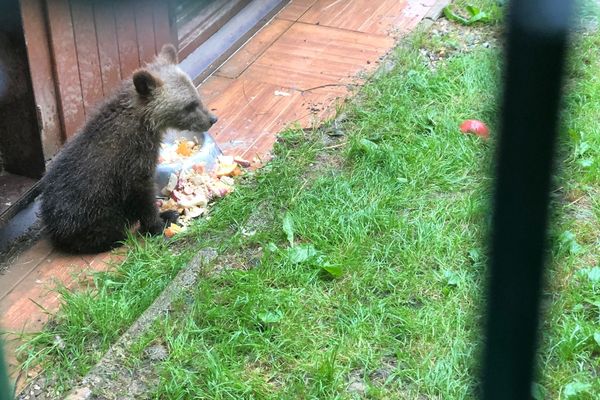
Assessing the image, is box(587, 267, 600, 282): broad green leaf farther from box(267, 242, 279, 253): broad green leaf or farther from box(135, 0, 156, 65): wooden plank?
box(135, 0, 156, 65): wooden plank

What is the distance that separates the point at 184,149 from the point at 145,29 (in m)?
0.76

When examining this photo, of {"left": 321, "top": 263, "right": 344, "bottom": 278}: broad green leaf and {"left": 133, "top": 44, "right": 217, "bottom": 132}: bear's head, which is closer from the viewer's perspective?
{"left": 321, "top": 263, "right": 344, "bottom": 278}: broad green leaf

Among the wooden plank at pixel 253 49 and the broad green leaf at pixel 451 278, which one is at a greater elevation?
the broad green leaf at pixel 451 278

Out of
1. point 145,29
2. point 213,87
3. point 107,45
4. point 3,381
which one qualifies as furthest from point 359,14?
point 3,381

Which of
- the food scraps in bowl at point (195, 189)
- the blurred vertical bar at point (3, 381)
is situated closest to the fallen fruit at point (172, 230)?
the food scraps in bowl at point (195, 189)

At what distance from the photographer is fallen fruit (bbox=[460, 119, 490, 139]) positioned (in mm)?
4559

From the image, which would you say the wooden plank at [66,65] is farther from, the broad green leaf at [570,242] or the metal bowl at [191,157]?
the broad green leaf at [570,242]

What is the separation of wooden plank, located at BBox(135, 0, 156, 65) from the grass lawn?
0.99 metres

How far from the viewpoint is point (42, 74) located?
13.8 ft

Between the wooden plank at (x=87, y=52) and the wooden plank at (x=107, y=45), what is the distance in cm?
3

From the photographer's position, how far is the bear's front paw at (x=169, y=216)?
13.6 ft

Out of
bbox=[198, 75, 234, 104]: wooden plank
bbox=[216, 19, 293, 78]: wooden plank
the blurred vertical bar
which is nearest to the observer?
the blurred vertical bar

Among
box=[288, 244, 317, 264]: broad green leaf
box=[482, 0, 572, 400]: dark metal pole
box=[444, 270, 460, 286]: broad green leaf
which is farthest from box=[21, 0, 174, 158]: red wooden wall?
box=[482, 0, 572, 400]: dark metal pole

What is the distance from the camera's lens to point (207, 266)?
11.8 feet
